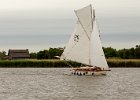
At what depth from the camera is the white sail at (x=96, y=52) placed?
230 feet

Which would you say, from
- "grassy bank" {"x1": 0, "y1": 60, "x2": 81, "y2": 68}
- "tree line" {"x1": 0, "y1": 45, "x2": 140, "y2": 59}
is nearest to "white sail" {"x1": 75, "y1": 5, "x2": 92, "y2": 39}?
"grassy bank" {"x1": 0, "y1": 60, "x2": 81, "y2": 68}

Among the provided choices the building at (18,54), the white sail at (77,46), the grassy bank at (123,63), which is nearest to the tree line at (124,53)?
the building at (18,54)

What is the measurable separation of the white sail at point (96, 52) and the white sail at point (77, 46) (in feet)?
6.86

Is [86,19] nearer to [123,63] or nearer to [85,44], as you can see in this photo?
[85,44]

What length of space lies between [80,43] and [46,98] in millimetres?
32658

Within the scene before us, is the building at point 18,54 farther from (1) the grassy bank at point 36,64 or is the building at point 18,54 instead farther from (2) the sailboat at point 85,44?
(2) the sailboat at point 85,44

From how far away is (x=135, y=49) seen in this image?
134m

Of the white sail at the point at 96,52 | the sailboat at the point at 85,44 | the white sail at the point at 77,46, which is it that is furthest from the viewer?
the white sail at the point at 77,46

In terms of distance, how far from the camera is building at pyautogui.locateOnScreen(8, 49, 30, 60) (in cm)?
15364

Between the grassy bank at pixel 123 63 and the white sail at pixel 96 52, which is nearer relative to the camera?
the white sail at pixel 96 52

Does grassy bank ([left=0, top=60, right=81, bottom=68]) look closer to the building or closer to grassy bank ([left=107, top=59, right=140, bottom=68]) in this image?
grassy bank ([left=107, top=59, right=140, bottom=68])

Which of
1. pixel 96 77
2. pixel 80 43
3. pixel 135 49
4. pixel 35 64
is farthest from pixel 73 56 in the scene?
pixel 135 49

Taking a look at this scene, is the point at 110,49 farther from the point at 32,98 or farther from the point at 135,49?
the point at 32,98

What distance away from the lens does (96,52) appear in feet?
232
